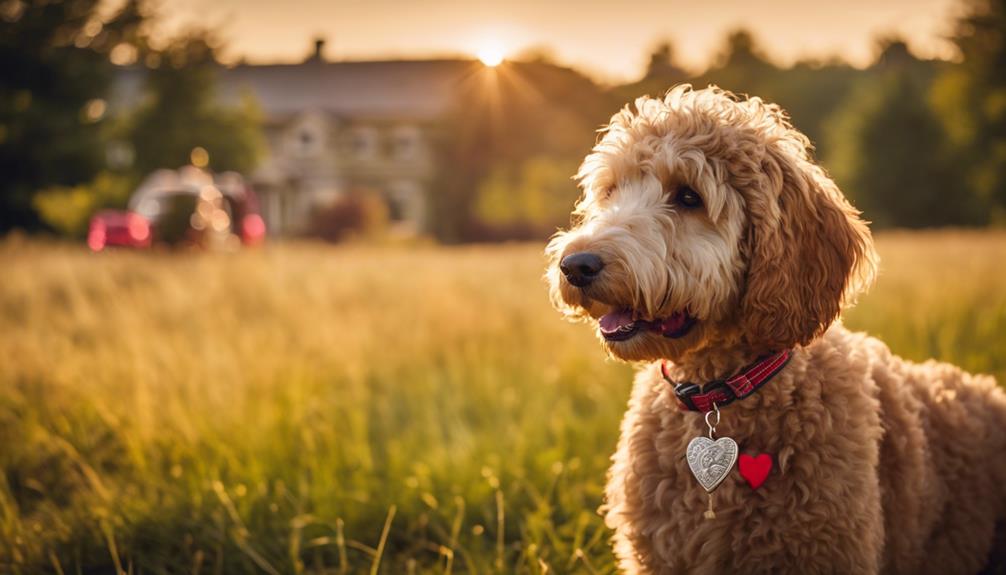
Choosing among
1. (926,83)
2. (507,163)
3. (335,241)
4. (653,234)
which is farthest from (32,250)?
(926,83)

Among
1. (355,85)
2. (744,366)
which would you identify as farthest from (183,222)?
(355,85)

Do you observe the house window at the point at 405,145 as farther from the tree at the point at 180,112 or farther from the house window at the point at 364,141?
the tree at the point at 180,112

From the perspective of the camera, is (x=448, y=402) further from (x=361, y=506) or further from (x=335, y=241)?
(x=335, y=241)

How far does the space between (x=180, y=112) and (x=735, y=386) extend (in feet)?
99.9

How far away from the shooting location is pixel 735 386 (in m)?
2.85

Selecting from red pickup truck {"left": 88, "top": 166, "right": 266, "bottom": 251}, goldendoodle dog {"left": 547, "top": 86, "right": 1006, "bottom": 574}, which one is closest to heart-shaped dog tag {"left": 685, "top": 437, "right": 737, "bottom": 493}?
goldendoodle dog {"left": 547, "top": 86, "right": 1006, "bottom": 574}

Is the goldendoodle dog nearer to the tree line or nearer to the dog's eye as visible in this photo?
the dog's eye

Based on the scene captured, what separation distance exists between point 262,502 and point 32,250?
12.6 m

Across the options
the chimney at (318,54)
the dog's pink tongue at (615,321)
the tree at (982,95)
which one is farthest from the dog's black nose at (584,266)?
the chimney at (318,54)

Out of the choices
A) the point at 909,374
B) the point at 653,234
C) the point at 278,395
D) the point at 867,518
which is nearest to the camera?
the point at 867,518

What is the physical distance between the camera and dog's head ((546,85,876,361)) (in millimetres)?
2779

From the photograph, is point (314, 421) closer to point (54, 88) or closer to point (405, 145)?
point (54, 88)

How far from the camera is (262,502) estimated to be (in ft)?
13.6

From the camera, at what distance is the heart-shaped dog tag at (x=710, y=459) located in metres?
2.72
